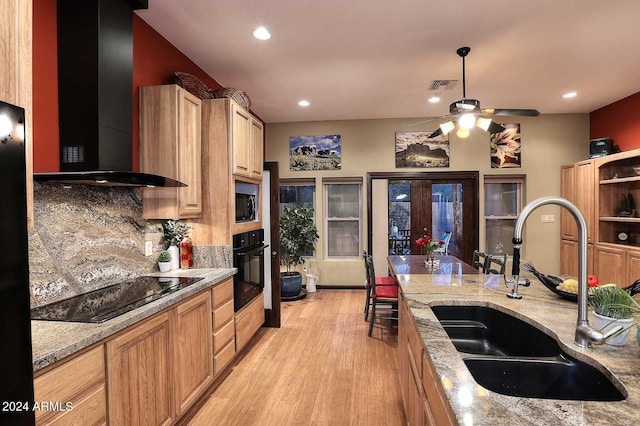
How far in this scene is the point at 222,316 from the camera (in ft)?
9.28

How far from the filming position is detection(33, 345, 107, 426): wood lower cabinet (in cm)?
127

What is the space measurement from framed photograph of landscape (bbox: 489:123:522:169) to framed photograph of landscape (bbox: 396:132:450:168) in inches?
30.6

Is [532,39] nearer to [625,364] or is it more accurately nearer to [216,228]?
[625,364]

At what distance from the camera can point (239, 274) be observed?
126 inches

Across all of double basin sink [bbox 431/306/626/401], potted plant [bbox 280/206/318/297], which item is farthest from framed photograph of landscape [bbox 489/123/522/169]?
double basin sink [bbox 431/306/626/401]

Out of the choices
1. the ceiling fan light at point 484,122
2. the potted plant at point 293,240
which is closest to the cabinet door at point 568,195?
the ceiling fan light at point 484,122

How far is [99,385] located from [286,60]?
308 cm

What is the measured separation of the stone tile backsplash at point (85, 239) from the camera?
1.90m

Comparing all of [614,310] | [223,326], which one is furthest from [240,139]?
[614,310]

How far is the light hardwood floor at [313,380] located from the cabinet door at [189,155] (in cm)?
151

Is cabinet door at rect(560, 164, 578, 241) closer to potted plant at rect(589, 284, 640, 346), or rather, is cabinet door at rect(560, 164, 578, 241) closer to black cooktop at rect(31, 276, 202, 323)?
potted plant at rect(589, 284, 640, 346)

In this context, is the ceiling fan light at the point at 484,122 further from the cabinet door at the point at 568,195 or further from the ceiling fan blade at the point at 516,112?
the cabinet door at the point at 568,195

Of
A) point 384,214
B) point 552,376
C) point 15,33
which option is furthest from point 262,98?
point 552,376

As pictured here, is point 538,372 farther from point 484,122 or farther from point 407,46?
point 407,46
